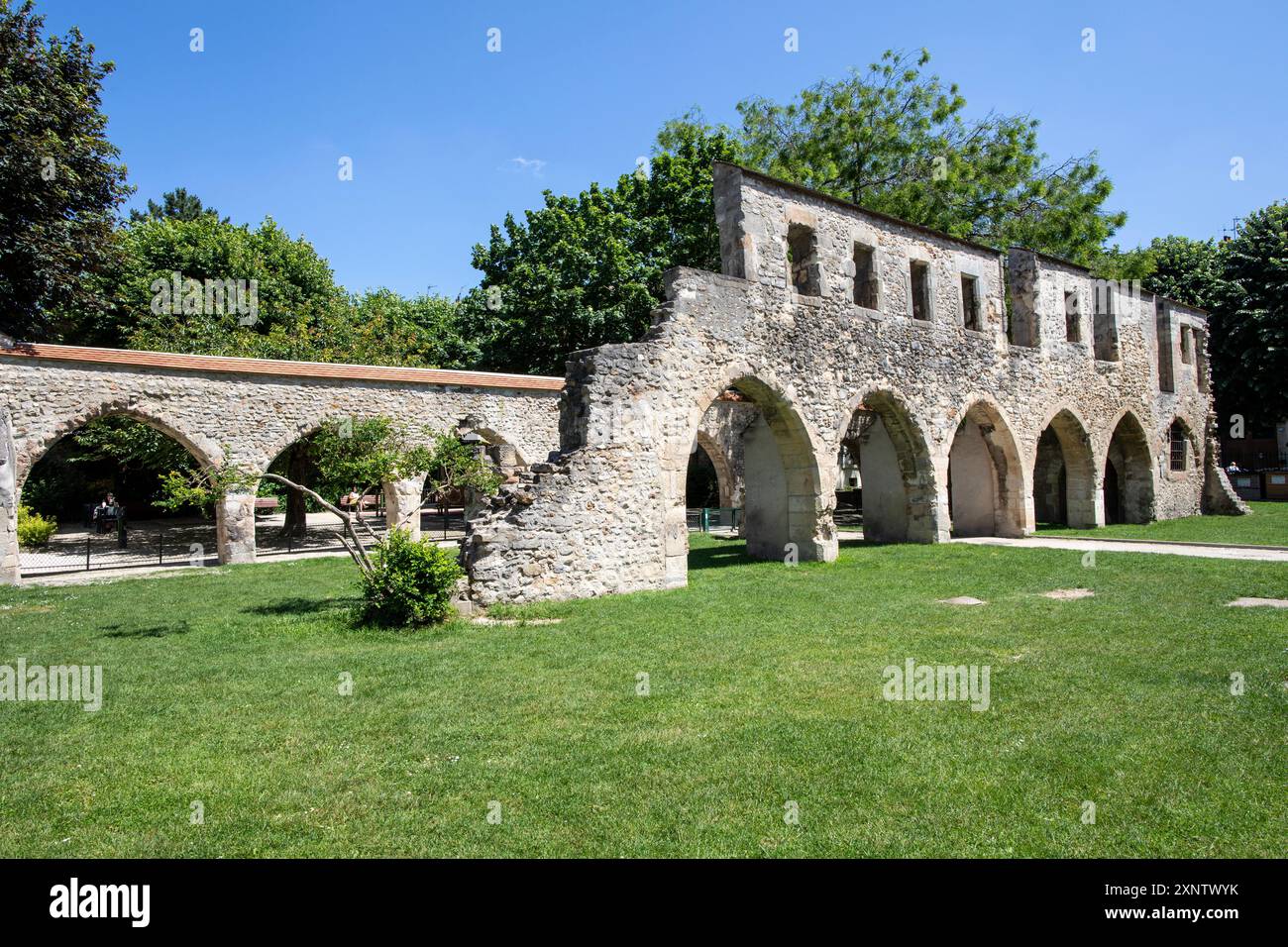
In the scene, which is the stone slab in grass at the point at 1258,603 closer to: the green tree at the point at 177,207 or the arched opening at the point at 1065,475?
the arched opening at the point at 1065,475

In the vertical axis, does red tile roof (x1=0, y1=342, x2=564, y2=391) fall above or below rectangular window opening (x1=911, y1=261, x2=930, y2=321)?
below

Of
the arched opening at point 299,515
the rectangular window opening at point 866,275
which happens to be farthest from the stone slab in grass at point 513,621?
the rectangular window opening at point 866,275

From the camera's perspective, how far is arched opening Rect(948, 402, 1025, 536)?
19.8 m

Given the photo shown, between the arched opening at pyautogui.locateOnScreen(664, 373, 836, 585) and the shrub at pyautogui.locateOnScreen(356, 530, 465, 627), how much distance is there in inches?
157

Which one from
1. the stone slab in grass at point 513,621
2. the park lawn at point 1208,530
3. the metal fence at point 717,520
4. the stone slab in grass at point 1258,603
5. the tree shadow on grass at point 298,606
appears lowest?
the stone slab in grass at point 513,621

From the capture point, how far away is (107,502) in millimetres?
28797

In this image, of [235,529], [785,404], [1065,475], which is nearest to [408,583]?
[785,404]

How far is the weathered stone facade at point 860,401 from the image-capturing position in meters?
11.7

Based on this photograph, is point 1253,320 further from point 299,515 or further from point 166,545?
point 166,545

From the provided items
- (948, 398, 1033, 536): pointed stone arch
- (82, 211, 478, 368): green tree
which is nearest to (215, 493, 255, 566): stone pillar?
(82, 211, 478, 368): green tree

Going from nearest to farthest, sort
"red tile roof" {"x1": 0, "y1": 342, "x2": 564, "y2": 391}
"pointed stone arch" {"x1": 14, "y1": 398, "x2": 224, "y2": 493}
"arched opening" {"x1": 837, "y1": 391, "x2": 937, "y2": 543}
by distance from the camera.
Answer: "pointed stone arch" {"x1": 14, "y1": 398, "x2": 224, "y2": 493}
"red tile roof" {"x1": 0, "y1": 342, "x2": 564, "y2": 391}
"arched opening" {"x1": 837, "y1": 391, "x2": 937, "y2": 543}

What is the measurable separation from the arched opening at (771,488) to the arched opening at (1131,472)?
516 inches

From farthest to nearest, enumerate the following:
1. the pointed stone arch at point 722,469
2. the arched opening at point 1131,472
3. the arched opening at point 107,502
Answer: the pointed stone arch at point 722,469 < the arched opening at point 1131,472 < the arched opening at point 107,502

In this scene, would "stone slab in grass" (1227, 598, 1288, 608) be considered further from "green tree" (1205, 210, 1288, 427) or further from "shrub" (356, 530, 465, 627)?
"green tree" (1205, 210, 1288, 427)
